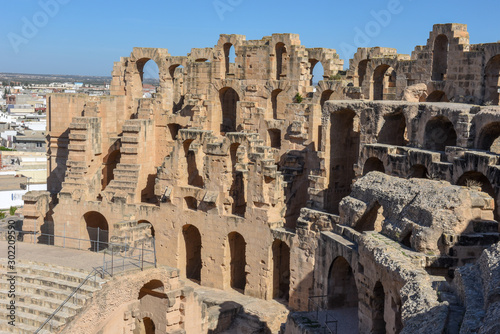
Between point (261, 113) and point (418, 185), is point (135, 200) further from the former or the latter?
point (418, 185)

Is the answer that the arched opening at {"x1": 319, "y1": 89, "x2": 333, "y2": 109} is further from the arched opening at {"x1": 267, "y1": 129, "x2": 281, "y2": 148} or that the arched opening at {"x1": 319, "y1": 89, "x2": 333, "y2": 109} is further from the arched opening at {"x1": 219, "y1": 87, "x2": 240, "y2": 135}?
the arched opening at {"x1": 219, "y1": 87, "x2": 240, "y2": 135}

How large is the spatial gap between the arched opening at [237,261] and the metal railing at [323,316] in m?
5.30

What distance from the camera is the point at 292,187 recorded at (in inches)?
1105

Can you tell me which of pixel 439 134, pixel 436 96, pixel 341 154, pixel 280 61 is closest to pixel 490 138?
pixel 439 134

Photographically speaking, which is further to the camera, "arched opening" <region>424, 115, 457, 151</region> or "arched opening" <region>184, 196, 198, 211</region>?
"arched opening" <region>184, 196, 198, 211</region>

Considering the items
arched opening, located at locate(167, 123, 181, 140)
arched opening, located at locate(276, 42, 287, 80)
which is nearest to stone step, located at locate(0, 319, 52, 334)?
arched opening, located at locate(167, 123, 181, 140)

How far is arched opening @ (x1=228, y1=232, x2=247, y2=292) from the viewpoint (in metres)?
27.8

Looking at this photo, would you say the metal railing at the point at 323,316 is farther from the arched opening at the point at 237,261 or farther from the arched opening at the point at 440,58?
the arched opening at the point at 440,58

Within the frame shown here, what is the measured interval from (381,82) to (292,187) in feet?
24.1

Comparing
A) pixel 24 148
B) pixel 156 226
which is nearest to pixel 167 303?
pixel 156 226

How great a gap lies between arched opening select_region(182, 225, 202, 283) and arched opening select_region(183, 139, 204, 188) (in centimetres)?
197

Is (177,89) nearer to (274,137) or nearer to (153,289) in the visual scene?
(274,137)

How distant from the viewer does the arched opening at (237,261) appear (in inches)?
1096

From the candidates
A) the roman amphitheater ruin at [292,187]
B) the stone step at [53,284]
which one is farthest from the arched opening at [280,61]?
the stone step at [53,284]
